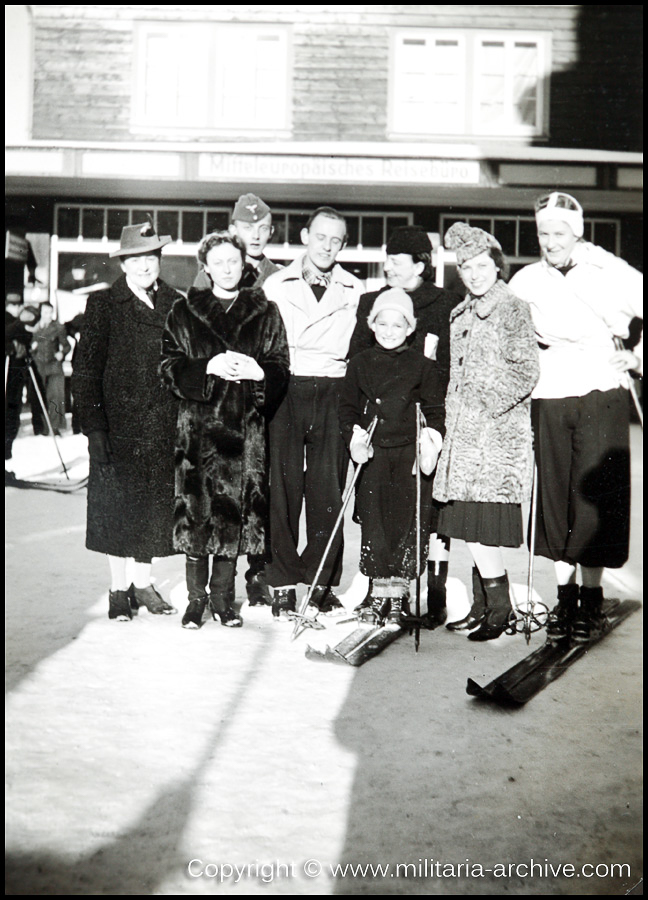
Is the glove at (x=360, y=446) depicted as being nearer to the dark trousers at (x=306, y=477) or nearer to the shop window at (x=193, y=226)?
the dark trousers at (x=306, y=477)

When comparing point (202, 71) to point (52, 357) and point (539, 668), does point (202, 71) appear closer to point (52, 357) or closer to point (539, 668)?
point (52, 357)

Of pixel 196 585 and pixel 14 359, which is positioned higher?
pixel 14 359

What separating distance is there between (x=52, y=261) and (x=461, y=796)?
184 centimetres

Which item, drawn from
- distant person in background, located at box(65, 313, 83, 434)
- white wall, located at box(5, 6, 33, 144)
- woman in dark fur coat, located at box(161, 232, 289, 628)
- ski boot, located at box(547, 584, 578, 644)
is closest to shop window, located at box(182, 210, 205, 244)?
woman in dark fur coat, located at box(161, 232, 289, 628)

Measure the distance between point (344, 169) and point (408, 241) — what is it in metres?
0.37

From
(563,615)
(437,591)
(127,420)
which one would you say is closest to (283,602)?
(437,591)

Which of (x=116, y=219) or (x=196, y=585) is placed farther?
(x=196, y=585)

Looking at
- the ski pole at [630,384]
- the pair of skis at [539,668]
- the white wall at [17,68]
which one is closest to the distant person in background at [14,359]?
the white wall at [17,68]

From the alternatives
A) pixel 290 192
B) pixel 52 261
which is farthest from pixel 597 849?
pixel 290 192

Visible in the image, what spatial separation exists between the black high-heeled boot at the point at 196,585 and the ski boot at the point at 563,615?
1.23 m

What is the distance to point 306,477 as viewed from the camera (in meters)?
3.21

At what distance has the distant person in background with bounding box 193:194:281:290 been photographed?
286 cm

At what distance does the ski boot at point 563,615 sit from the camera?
9.27ft

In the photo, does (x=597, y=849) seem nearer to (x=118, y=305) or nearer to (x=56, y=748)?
(x=56, y=748)
